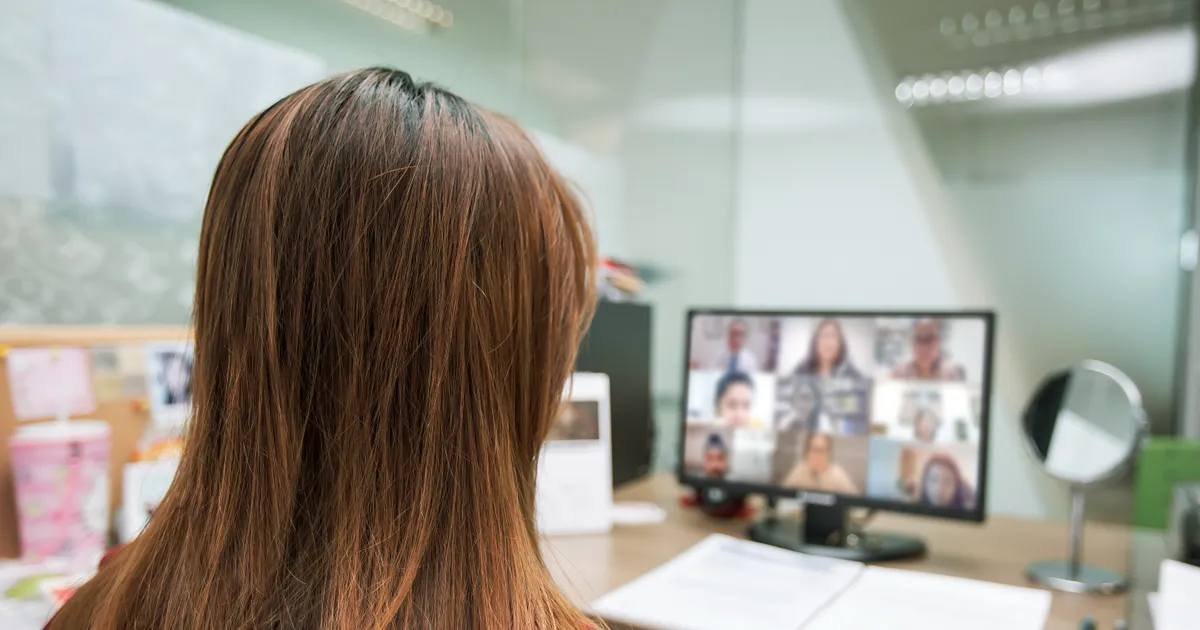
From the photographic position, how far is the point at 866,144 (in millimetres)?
2586

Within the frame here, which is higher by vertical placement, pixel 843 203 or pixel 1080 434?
pixel 843 203

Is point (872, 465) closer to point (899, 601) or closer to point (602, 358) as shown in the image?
point (899, 601)

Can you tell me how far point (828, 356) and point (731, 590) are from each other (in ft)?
1.43

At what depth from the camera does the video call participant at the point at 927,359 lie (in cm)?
115

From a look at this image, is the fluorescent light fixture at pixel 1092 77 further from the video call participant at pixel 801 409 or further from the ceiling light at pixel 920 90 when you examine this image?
the video call participant at pixel 801 409

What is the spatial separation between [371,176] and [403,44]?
1.27m

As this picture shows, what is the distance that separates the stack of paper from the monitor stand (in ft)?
0.17

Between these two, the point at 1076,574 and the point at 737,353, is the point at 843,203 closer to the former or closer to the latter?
the point at 737,353

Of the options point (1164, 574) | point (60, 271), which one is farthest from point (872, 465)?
point (60, 271)

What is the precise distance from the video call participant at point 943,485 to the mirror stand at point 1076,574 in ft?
0.47

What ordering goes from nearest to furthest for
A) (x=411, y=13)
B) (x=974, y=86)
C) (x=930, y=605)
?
(x=930, y=605), (x=411, y=13), (x=974, y=86)

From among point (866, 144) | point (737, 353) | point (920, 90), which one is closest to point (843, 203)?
point (866, 144)

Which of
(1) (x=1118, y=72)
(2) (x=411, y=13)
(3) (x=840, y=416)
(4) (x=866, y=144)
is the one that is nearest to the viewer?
(3) (x=840, y=416)

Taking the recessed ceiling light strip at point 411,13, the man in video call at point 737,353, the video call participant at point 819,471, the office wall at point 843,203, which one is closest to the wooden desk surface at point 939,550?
the video call participant at point 819,471
